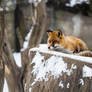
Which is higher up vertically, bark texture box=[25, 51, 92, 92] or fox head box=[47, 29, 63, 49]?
fox head box=[47, 29, 63, 49]

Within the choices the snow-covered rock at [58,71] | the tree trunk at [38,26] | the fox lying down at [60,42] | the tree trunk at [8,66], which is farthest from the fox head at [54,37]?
the tree trunk at [38,26]

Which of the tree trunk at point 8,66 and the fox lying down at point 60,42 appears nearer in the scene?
the fox lying down at point 60,42

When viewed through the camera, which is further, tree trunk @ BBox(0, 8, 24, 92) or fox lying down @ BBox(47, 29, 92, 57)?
tree trunk @ BBox(0, 8, 24, 92)

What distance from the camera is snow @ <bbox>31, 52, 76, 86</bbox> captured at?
2354mm

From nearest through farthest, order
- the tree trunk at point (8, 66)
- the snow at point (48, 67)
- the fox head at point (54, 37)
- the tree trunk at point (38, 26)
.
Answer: the snow at point (48, 67), the fox head at point (54, 37), the tree trunk at point (8, 66), the tree trunk at point (38, 26)

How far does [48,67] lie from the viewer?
2482 millimetres

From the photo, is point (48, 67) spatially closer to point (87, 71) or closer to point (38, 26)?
point (87, 71)

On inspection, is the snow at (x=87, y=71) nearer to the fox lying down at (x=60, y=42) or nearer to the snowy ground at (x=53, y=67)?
the snowy ground at (x=53, y=67)

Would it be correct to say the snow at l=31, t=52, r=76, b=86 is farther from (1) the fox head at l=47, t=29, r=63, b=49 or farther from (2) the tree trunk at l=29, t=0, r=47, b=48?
(2) the tree trunk at l=29, t=0, r=47, b=48

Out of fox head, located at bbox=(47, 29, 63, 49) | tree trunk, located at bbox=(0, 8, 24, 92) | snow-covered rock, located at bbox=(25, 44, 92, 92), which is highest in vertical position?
fox head, located at bbox=(47, 29, 63, 49)

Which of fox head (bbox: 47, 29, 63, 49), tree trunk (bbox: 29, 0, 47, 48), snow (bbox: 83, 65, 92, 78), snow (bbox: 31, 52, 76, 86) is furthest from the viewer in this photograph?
tree trunk (bbox: 29, 0, 47, 48)

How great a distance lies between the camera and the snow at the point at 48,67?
7.72ft

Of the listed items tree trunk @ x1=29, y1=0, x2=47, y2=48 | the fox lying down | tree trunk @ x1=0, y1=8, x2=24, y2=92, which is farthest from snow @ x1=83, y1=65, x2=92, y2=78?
tree trunk @ x1=29, y1=0, x2=47, y2=48

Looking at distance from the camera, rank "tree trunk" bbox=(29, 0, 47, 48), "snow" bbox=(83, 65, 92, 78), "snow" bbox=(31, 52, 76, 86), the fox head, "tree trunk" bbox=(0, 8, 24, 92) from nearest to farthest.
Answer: "snow" bbox=(83, 65, 92, 78) < "snow" bbox=(31, 52, 76, 86) < the fox head < "tree trunk" bbox=(0, 8, 24, 92) < "tree trunk" bbox=(29, 0, 47, 48)
